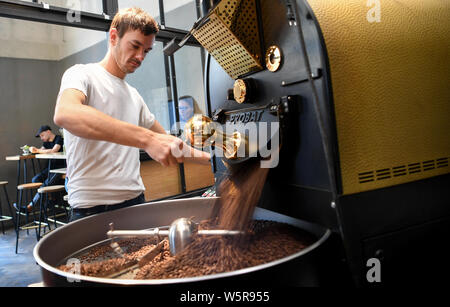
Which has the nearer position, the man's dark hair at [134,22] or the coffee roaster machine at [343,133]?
the coffee roaster machine at [343,133]

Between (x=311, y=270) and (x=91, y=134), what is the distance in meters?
0.71

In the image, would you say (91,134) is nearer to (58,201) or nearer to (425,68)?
(425,68)

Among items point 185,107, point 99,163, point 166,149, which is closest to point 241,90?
point 166,149

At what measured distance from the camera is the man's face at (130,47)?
1465mm

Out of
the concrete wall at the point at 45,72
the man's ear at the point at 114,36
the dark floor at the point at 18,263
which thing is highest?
the concrete wall at the point at 45,72

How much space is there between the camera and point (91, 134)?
37.0 inches

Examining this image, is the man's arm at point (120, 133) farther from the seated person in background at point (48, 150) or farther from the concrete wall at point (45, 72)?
the seated person in background at point (48, 150)

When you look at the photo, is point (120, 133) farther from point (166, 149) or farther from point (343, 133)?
point (343, 133)

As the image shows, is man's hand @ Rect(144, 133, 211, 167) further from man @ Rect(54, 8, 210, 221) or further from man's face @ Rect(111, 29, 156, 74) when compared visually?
man's face @ Rect(111, 29, 156, 74)

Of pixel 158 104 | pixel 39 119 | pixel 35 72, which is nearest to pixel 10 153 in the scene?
pixel 39 119

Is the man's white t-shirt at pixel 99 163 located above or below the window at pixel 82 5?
below

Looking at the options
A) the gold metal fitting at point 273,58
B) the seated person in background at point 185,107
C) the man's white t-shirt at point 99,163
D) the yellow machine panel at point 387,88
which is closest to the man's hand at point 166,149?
the gold metal fitting at point 273,58

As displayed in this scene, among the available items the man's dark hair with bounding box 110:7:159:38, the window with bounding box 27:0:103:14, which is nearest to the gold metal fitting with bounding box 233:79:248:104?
the man's dark hair with bounding box 110:7:159:38

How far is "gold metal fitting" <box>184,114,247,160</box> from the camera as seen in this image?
2.48ft
